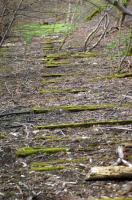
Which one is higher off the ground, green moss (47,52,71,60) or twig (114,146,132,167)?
green moss (47,52,71,60)

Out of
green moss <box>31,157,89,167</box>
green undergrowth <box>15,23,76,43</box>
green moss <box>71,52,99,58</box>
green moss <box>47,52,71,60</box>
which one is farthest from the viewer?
green undergrowth <box>15,23,76,43</box>

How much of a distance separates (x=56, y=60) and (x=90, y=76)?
2.78 metres

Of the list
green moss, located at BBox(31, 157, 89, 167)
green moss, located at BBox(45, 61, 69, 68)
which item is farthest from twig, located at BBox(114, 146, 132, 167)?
green moss, located at BBox(45, 61, 69, 68)

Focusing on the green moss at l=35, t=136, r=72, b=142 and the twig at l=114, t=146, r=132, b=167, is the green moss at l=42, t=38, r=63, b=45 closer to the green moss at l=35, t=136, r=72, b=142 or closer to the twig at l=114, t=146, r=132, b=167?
the green moss at l=35, t=136, r=72, b=142

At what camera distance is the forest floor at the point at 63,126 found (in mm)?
4664

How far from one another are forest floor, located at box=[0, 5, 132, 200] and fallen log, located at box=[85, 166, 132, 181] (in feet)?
0.15

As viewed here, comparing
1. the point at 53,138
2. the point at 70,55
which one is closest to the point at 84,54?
the point at 70,55

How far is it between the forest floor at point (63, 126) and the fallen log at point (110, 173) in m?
0.04

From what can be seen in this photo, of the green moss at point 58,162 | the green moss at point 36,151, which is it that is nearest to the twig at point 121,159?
the green moss at point 58,162

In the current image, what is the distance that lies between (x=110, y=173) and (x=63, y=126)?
191 centimetres

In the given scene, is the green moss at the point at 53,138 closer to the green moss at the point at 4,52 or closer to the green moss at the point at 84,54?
the green moss at the point at 84,54

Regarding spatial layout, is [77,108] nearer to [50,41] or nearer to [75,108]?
[75,108]

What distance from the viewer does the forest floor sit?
466 centimetres

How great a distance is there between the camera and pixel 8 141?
6152 millimetres
